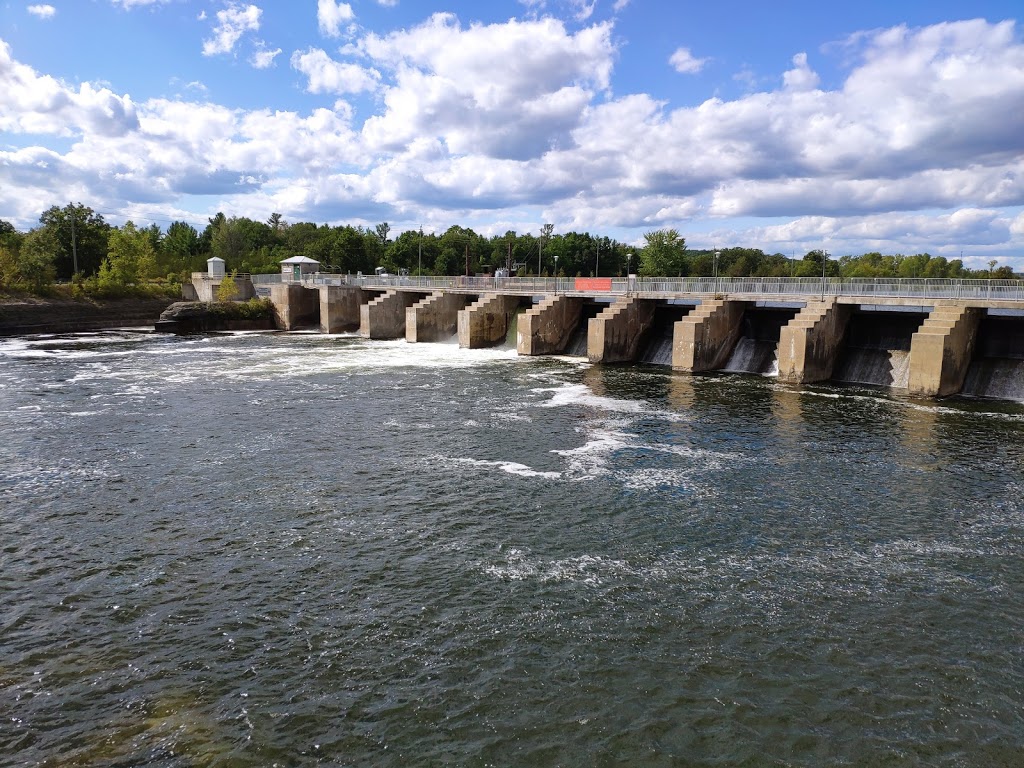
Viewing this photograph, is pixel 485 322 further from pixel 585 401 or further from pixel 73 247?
pixel 73 247

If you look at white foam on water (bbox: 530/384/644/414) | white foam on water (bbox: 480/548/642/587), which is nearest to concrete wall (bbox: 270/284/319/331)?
white foam on water (bbox: 530/384/644/414)

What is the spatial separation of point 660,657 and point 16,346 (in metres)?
69.3

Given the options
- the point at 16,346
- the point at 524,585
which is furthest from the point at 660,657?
the point at 16,346

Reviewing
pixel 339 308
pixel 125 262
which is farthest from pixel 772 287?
pixel 125 262

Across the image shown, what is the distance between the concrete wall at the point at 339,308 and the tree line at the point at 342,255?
27.4 metres

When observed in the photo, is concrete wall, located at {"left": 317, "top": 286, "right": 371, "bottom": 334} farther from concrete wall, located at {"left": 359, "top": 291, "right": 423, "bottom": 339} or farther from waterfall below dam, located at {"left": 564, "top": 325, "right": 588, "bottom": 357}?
waterfall below dam, located at {"left": 564, "top": 325, "right": 588, "bottom": 357}

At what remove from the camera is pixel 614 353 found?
52.7m

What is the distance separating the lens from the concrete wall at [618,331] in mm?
51875

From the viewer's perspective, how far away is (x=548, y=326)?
2270 inches

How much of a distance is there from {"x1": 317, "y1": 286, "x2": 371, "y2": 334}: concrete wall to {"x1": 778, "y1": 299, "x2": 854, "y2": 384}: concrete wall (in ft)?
161

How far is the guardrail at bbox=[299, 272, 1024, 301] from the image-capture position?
3969 centimetres

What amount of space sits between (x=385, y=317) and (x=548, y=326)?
22.2 m

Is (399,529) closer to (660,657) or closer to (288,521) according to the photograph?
(288,521)

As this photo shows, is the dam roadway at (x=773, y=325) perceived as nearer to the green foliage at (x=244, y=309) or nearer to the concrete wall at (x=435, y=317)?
the concrete wall at (x=435, y=317)
